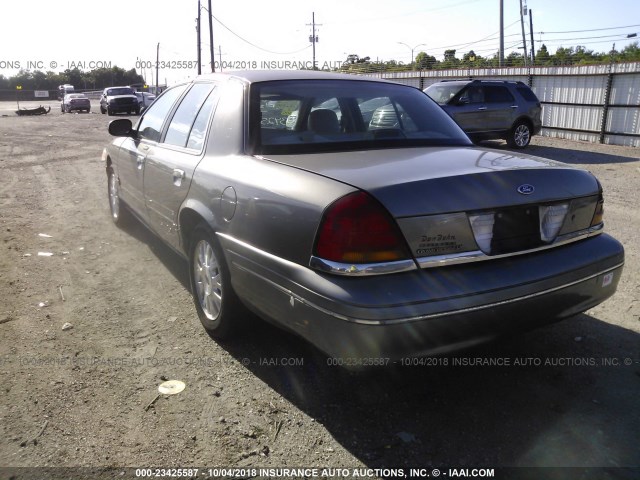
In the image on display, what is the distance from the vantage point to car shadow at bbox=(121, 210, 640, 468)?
8.20 feet

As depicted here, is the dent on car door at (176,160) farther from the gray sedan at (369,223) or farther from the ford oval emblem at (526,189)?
the ford oval emblem at (526,189)

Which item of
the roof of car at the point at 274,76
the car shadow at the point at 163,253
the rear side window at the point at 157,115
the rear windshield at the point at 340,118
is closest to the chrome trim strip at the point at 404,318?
the rear windshield at the point at 340,118

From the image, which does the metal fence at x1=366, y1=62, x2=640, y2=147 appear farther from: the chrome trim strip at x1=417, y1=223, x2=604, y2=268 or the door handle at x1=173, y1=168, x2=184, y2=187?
the door handle at x1=173, y1=168, x2=184, y2=187

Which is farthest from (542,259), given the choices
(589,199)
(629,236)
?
(629,236)

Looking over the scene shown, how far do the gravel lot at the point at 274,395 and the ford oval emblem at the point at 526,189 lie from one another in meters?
1.04

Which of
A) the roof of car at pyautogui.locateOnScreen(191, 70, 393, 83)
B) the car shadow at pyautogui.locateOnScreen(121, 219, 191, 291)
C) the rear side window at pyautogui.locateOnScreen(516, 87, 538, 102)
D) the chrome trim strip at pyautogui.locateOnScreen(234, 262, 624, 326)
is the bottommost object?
the car shadow at pyautogui.locateOnScreen(121, 219, 191, 291)

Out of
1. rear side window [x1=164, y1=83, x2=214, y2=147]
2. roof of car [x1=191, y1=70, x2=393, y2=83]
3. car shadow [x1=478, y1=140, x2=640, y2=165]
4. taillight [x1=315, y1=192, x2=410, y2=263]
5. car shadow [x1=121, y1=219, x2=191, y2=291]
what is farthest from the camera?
car shadow [x1=478, y1=140, x2=640, y2=165]

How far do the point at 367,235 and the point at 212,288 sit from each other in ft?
5.00

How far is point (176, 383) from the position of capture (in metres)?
3.17

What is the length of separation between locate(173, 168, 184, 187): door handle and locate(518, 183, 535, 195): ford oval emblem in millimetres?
2227

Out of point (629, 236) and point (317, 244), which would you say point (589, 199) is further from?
point (629, 236)

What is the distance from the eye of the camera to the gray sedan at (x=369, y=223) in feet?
7.91

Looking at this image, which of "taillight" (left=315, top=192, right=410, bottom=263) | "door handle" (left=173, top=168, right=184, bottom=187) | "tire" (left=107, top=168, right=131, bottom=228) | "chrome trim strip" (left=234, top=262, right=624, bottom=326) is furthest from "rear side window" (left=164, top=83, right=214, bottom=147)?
"tire" (left=107, top=168, right=131, bottom=228)

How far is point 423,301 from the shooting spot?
2.37 meters
